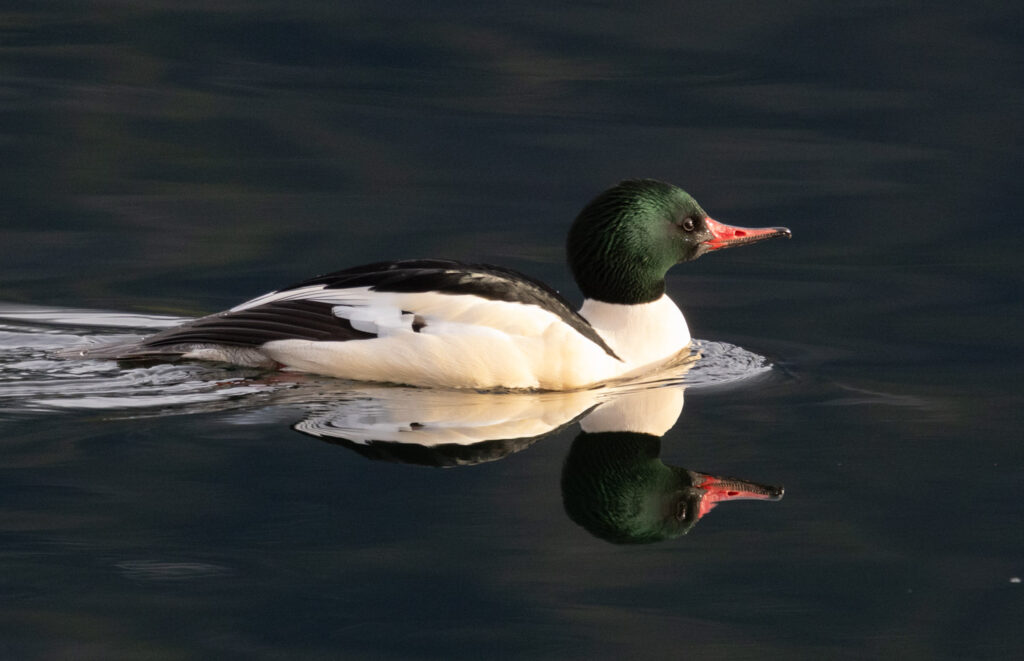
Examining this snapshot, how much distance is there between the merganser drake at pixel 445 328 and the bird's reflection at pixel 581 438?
0.43 feet

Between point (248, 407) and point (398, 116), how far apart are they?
6.27 metres

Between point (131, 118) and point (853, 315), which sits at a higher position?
point (131, 118)

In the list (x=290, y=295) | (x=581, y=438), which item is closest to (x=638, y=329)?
(x=581, y=438)

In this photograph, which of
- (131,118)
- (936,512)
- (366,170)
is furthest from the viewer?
(131,118)

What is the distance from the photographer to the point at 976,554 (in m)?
6.25

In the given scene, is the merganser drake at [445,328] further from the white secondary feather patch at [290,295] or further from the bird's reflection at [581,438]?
the bird's reflection at [581,438]

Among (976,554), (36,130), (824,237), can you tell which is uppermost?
(36,130)

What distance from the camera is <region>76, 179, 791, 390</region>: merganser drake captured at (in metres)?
8.30

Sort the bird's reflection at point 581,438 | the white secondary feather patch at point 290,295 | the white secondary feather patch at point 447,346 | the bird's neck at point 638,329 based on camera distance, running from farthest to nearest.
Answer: the bird's neck at point 638,329 < the white secondary feather patch at point 290,295 < the white secondary feather patch at point 447,346 < the bird's reflection at point 581,438

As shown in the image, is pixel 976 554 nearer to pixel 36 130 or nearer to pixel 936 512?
pixel 936 512

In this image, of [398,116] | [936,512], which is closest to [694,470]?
[936,512]

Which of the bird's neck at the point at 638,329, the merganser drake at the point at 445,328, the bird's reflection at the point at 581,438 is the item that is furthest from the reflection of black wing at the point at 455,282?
the bird's reflection at the point at 581,438

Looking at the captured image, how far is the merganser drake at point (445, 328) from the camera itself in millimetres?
8305

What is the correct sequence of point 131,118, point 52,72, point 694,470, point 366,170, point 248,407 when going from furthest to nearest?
1. point 52,72
2. point 131,118
3. point 366,170
4. point 248,407
5. point 694,470
